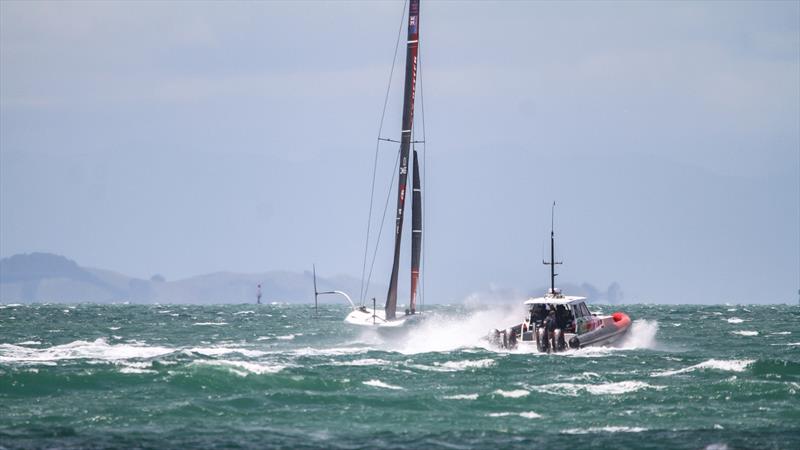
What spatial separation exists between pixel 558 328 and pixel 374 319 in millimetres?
11368

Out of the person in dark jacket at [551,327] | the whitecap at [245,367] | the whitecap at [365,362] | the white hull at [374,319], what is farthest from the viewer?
the white hull at [374,319]

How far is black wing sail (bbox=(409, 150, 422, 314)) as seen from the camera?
66438 mm

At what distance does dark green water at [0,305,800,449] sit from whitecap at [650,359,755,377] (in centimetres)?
16

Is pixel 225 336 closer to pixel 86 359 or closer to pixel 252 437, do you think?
pixel 86 359

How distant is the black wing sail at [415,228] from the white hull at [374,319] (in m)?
2.65

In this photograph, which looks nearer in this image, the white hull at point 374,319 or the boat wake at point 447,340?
the boat wake at point 447,340

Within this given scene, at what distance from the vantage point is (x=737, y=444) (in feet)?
95.2

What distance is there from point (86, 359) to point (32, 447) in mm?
23714

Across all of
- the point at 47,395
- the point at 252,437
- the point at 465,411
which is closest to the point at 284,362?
the point at 47,395

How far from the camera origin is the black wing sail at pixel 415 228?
6644 centimetres

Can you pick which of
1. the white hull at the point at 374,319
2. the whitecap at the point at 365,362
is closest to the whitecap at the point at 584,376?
the whitecap at the point at 365,362

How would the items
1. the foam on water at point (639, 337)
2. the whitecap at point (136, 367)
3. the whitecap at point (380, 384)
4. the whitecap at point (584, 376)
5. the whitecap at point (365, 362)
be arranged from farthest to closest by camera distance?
1. the foam on water at point (639, 337)
2. the whitecap at point (365, 362)
3. the whitecap at point (136, 367)
4. the whitecap at point (584, 376)
5. the whitecap at point (380, 384)

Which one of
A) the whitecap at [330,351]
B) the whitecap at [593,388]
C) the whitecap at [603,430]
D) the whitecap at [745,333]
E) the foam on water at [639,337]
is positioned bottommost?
the whitecap at [603,430]

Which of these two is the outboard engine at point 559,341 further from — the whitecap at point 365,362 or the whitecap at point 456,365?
the whitecap at point 365,362
